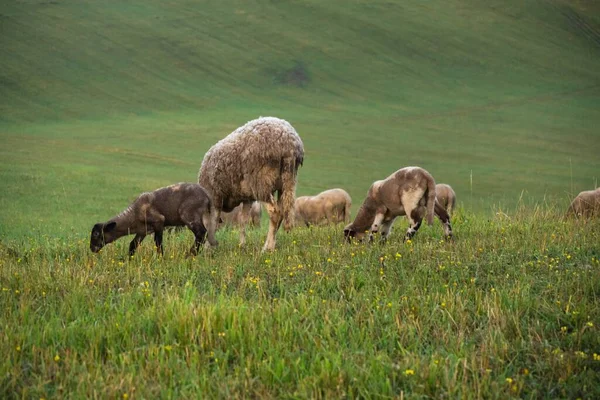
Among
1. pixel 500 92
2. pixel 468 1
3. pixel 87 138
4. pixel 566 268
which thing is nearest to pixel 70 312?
pixel 566 268

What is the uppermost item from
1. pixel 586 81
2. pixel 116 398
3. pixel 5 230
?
pixel 586 81

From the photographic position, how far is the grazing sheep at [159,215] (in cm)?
1041

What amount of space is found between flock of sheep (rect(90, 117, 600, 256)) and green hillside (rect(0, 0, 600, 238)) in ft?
32.2

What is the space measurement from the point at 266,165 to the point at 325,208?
30.5 ft

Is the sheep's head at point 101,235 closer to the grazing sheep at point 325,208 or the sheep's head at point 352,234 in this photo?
the sheep's head at point 352,234

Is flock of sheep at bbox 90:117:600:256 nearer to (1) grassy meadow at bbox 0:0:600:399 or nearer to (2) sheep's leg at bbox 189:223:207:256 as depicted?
(2) sheep's leg at bbox 189:223:207:256

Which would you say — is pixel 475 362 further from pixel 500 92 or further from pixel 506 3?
pixel 506 3

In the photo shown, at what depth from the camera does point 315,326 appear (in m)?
6.23

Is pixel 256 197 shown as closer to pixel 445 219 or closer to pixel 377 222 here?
pixel 377 222

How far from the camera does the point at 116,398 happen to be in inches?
203

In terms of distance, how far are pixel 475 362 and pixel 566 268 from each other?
276 centimetres

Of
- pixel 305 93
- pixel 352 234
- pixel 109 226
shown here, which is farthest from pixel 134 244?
pixel 305 93

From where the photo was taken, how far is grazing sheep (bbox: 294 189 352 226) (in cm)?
2023

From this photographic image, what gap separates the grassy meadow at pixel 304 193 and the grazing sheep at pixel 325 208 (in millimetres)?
3668
